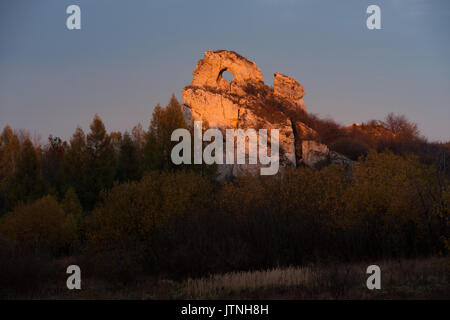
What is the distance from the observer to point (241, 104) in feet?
155

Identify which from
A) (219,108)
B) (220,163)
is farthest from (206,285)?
(219,108)

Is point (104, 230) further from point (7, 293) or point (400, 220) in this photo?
point (400, 220)

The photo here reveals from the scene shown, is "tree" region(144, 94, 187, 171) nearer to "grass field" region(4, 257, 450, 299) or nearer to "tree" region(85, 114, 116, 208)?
"tree" region(85, 114, 116, 208)

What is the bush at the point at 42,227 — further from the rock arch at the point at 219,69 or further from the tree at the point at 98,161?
the rock arch at the point at 219,69

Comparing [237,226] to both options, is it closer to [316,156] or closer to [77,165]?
[77,165]

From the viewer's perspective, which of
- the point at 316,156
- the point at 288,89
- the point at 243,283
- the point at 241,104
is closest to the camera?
the point at 243,283

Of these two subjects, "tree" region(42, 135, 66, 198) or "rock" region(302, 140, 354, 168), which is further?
"rock" region(302, 140, 354, 168)

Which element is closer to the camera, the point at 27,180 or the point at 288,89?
the point at 27,180

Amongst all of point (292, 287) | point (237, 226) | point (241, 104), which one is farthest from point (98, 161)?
point (292, 287)

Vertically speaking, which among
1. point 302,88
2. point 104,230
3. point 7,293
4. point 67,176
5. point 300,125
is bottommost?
point 7,293

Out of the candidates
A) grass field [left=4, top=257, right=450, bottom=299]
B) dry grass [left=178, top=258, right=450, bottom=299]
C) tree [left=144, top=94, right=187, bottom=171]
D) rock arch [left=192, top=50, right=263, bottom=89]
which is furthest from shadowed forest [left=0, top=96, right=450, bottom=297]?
rock arch [left=192, top=50, right=263, bottom=89]

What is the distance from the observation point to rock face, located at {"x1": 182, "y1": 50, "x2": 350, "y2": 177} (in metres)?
46.0

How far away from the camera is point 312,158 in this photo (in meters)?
48.6

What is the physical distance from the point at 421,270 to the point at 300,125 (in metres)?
36.3
